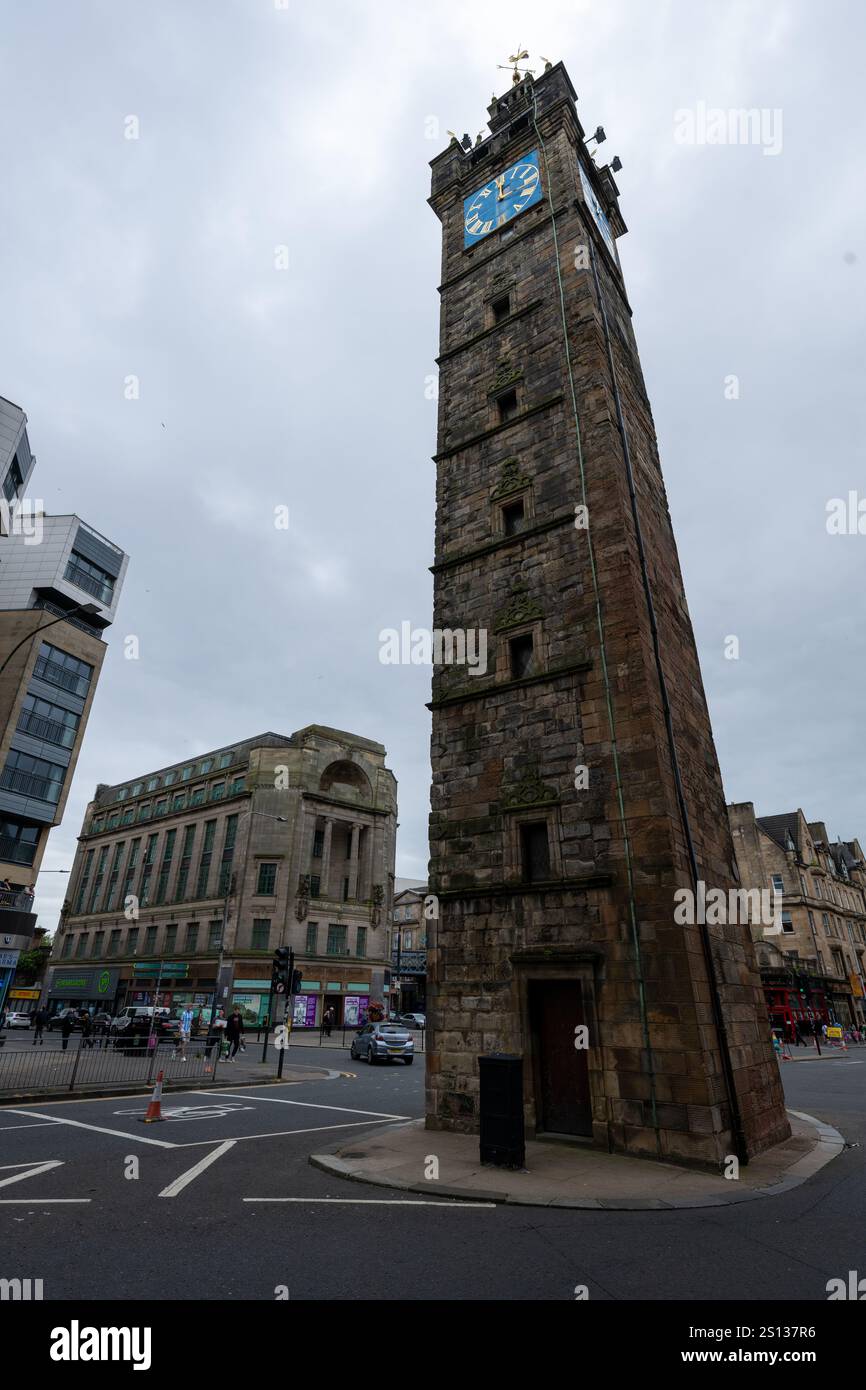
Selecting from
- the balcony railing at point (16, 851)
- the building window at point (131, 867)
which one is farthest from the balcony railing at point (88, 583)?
the building window at point (131, 867)

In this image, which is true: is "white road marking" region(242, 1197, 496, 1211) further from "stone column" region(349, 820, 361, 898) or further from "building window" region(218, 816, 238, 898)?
"stone column" region(349, 820, 361, 898)

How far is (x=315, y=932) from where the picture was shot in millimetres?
51500

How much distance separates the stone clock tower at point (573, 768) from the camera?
11.1 meters

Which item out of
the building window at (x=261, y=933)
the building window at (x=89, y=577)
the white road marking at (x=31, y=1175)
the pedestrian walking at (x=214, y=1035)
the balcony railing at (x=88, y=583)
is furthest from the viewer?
the building window at (x=89, y=577)

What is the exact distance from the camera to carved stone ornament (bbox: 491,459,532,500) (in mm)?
17016

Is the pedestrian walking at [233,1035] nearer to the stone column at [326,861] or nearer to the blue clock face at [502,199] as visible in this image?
the stone column at [326,861]

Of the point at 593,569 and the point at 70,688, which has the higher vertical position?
the point at 70,688

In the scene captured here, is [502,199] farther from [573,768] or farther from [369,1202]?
[369,1202]

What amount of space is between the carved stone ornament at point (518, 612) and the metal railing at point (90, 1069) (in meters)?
12.4

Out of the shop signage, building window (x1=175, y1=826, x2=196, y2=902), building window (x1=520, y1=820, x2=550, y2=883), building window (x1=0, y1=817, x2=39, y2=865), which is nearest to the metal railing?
building window (x1=520, y1=820, x2=550, y2=883)

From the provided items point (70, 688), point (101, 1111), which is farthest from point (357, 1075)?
point (70, 688)
